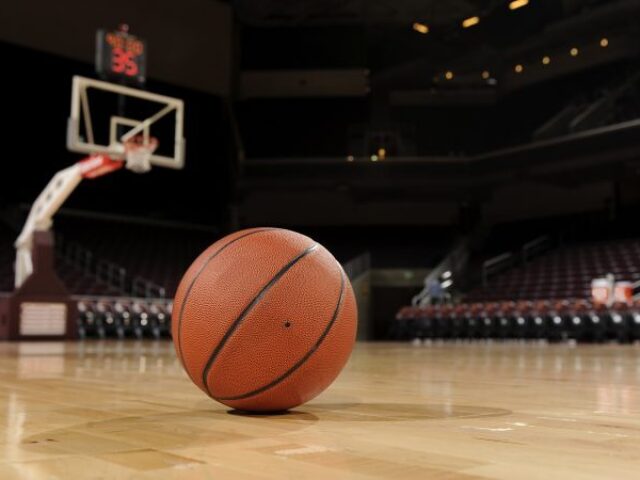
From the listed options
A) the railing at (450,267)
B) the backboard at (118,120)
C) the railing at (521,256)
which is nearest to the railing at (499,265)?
the railing at (521,256)

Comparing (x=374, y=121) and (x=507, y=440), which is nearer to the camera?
(x=507, y=440)

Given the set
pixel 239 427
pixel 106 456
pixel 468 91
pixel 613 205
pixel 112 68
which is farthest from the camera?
pixel 468 91

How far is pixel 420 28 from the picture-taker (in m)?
18.9

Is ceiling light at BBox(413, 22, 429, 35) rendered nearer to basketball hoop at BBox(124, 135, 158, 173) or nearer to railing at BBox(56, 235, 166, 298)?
railing at BBox(56, 235, 166, 298)

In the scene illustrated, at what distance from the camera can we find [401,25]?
1894 centimetres

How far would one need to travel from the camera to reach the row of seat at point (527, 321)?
37.7ft

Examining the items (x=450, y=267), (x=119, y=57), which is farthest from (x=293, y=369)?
(x=450, y=267)

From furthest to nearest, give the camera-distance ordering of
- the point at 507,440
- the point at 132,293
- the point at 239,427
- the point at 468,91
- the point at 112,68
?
1. the point at 468,91
2. the point at 132,293
3. the point at 112,68
4. the point at 239,427
5. the point at 507,440

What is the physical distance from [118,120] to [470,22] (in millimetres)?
10698

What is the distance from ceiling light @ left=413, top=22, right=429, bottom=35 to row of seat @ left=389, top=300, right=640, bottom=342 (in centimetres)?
766

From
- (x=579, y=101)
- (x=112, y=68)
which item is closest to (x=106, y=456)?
(x=112, y=68)

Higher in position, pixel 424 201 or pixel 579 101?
pixel 579 101

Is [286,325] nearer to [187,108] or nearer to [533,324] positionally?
[533,324]

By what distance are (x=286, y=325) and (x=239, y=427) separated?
1.12ft
